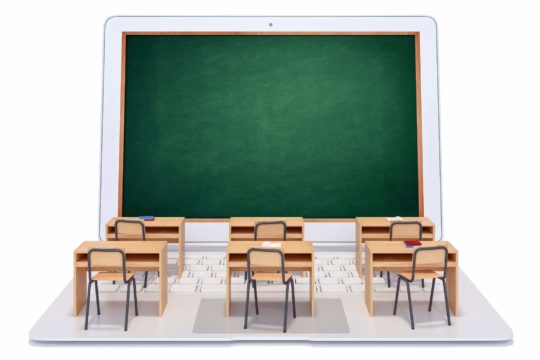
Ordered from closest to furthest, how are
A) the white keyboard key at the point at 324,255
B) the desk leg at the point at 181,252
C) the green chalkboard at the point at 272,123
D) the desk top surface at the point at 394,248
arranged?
the desk top surface at the point at 394,248, the desk leg at the point at 181,252, the white keyboard key at the point at 324,255, the green chalkboard at the point at 272,123

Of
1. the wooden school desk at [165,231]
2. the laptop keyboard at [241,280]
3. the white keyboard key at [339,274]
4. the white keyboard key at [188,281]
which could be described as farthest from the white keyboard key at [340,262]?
the wooden school desk at [165,231]

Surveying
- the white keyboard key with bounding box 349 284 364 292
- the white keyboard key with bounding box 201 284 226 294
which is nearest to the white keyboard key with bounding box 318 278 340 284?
the white keyboard key with bounding box 349 284 364 292

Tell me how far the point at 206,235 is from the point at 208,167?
1.03m

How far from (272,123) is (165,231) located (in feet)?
7.74

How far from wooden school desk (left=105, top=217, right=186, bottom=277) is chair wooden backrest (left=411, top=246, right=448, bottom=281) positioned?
10.4ft

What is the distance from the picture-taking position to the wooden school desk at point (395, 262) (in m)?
6.21

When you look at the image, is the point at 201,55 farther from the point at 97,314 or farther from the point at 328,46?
the point at 97,314

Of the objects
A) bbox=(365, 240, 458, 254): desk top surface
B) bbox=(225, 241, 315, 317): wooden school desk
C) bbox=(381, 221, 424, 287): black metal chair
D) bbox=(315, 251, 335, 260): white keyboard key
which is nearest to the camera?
bbox=(225, 241, 315, 317): wooden school desk

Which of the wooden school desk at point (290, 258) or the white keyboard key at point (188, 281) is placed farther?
the white keyboard key at point (188, 281)

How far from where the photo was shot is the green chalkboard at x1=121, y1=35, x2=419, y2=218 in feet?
29.6

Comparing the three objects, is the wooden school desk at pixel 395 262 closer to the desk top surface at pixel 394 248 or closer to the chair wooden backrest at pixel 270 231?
the desk top surface at pixel 394 248

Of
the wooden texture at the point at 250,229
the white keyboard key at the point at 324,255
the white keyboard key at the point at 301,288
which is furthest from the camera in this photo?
the white keyboard key at the point at 324,255

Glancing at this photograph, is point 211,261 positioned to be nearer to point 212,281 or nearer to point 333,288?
point 212,281

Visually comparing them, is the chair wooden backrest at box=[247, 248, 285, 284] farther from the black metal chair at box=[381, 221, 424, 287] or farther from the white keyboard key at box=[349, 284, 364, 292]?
the black metal chair at box=[381, 221, 424, 287]
